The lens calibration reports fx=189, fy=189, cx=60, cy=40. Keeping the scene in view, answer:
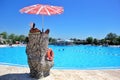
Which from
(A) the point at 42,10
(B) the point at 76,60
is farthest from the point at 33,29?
(B) the point at 76,60

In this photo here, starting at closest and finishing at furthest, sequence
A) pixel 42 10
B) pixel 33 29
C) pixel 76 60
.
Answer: pixel 42 10 → pixel 33 29 → pixel 76 60

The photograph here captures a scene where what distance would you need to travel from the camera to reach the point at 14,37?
6812 centimetres

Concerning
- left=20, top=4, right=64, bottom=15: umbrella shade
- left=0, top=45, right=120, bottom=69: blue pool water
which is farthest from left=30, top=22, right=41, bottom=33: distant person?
left=0, top=45, right=120, bottom=69: blue pool water

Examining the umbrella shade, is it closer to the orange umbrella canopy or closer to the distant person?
the orange umbrella canopy

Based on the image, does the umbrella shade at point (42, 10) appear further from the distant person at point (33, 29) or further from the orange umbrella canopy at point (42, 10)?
the distant person at point (33, 29)

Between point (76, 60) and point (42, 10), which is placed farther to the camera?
point (76, 60)

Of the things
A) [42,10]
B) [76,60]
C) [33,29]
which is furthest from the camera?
[76,60]

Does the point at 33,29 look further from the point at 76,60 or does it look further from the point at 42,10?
the point at 76,60

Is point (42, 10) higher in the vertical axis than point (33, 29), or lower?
higher

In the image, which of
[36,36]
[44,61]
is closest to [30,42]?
[36,36]

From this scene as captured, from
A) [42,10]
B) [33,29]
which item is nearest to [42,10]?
[42,10]

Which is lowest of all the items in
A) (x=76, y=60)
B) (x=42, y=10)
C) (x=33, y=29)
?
(x=76, y=60)

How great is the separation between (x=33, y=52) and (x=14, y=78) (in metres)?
1.08

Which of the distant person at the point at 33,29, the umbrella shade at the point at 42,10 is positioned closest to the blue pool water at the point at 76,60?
the distant person at the point at 33,29
